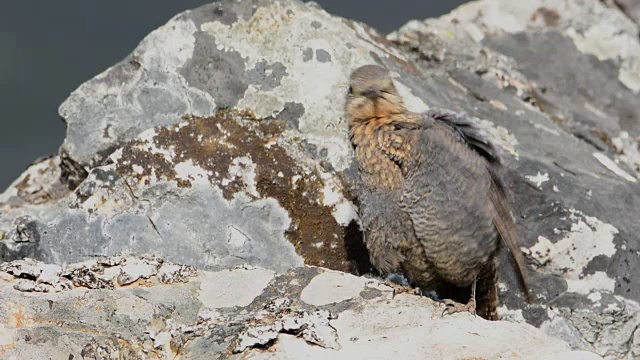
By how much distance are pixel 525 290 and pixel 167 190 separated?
7.41 ft

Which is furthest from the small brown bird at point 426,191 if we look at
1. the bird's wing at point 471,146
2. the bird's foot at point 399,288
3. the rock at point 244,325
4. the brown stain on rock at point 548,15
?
the brown stain on rock at point 548,15

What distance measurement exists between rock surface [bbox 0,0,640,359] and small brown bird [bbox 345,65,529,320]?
0.42 m

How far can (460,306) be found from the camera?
585 cm

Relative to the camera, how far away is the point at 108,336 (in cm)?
524

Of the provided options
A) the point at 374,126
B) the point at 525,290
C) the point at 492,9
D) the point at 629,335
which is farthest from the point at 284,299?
the point at 492,9

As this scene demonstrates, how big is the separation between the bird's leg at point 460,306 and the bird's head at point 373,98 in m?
1.13

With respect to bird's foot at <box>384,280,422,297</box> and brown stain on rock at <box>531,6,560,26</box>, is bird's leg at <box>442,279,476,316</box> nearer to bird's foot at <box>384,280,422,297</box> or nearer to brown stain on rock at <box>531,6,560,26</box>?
bird's foot at <box>384,280,422,297</box>

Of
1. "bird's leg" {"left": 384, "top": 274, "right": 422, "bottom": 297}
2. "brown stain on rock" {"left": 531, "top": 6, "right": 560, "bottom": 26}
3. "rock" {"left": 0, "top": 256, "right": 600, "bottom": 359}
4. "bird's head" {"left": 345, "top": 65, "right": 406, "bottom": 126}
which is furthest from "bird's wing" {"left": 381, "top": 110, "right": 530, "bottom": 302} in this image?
"brown stain on rock" {"left": 531, "top": 6, "right": 560, "bottom": 26}

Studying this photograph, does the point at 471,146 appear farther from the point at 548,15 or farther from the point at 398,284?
the point at 548,15

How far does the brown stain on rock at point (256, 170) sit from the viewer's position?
6.63 m

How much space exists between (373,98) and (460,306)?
4.49 feet

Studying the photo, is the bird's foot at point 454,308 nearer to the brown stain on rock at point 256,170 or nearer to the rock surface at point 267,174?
the rock surface at point 267,174

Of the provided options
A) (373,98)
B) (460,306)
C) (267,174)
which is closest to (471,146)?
(373,98)

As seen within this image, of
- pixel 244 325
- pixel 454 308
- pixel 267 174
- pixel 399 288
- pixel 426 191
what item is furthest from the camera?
pixel 267 174
